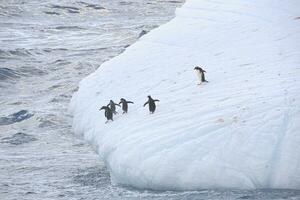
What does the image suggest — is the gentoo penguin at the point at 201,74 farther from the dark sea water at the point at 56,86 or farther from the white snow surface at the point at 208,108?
the dark sea water at the point at 56,86

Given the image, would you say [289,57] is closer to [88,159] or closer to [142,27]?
[88,159]

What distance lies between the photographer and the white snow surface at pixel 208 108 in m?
11.3

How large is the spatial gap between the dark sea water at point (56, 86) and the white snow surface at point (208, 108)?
352mm

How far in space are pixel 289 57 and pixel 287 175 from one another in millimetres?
4924

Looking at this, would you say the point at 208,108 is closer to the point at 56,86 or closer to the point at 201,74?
the point at 201,74

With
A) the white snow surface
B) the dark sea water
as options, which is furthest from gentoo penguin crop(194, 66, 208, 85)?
the dark sea water

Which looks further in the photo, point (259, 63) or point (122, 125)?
point (259, 63)

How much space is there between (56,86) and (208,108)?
375 inches

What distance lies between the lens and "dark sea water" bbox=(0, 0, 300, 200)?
12.3 meters

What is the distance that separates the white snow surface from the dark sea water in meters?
0.35

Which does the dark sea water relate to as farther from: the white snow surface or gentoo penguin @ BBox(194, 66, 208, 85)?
gentoo penguin @ BBox(194, 66, 208, 85)

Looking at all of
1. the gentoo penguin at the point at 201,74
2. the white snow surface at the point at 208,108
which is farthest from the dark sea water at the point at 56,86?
the gentoo penguin at the point at 201,74

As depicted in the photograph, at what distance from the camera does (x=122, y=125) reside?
14031 mm

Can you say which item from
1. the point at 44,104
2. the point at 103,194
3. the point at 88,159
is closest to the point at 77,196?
the point at 103,194
